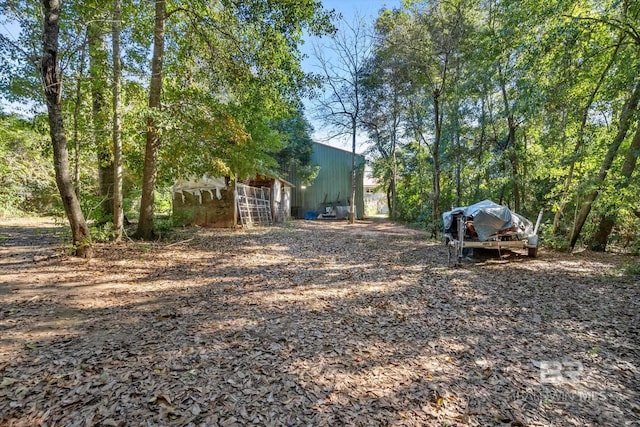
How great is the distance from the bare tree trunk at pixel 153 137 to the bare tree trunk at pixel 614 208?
11432 mm

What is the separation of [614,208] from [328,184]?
1877cm

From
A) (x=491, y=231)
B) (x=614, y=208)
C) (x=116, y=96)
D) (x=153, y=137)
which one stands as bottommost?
(x=491, y=231)

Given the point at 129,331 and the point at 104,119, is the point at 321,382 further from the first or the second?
the point at 104,119

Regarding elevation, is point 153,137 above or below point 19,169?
above

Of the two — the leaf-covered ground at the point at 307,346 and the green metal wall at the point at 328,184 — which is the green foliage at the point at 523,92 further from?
the green metal wall at the point at 328,184

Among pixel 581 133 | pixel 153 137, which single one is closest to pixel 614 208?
pixel 581 133

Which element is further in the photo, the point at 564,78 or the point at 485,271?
the point at 564,78

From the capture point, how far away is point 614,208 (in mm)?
7672

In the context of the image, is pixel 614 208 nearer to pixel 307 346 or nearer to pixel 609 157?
pixel 609 157

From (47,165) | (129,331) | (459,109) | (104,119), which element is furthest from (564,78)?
(47,165)

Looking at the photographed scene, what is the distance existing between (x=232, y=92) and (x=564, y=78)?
28.7 ft

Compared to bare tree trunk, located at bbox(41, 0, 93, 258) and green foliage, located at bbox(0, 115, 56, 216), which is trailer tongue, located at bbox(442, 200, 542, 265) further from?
green foliage, located at bbox(0, 115, 56, 216)

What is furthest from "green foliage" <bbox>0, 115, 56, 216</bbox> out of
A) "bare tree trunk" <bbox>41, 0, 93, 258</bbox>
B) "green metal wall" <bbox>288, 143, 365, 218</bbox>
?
"green metal wall" <bbox>288, 143, 365, 218</bbox>

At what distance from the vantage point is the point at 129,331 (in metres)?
3.20
